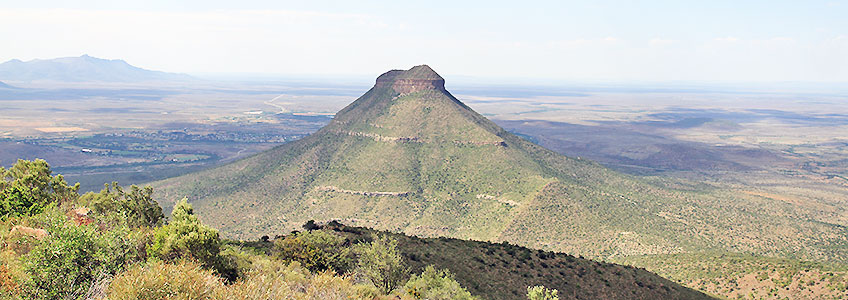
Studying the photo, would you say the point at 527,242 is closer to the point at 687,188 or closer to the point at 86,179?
the point at 687,188

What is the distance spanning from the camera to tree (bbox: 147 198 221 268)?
89.0 ft

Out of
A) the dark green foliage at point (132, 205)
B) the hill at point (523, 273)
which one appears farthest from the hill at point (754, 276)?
the dark green foliage at point (132, 205)

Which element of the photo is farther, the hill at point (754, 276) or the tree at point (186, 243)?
the hill at point (754, 276)

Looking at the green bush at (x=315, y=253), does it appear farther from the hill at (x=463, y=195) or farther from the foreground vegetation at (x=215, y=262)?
the hill at (x=463, y=195)

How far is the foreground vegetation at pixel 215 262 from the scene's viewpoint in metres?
20.5

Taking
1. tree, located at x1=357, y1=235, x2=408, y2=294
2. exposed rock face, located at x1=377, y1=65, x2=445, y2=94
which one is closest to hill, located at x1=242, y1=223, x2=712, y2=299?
tree, located at x1=357, y1=235, x2=408, y2=294

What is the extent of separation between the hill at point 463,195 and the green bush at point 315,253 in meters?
47.5

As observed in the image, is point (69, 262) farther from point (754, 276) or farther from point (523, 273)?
point (754, 276)

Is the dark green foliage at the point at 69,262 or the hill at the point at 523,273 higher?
the dark green foliage at the point at 69,262

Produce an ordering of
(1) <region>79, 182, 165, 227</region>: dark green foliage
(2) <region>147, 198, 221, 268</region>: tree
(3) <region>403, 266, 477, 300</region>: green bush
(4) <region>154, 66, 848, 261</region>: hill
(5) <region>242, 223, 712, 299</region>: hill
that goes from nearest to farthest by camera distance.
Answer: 1. (2) <region>147, 198, 221, 268</region>: tree
2. (3) <region>403, 266, 477, 300</region>: green bush
3. (1) <region>79, 182, 165, 227</region>: dark green foliage
4. (5) <region>242, 223, 712, 299</region>: hill
5. (4) <region>154, 66, 848, 261</region>: hill

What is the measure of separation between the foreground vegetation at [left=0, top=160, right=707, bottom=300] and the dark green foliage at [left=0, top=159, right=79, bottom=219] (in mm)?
112

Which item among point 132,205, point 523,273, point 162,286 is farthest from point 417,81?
point 162,286

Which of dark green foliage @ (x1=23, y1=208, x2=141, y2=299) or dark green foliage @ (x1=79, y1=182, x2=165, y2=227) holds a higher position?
dark green foliage @ (x1=23, y1=208, x2=141, y2=299)

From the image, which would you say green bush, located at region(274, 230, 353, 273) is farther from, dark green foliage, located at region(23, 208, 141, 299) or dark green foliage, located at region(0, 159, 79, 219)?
dark green foliage, located at region(0, 159, 79, 219)
